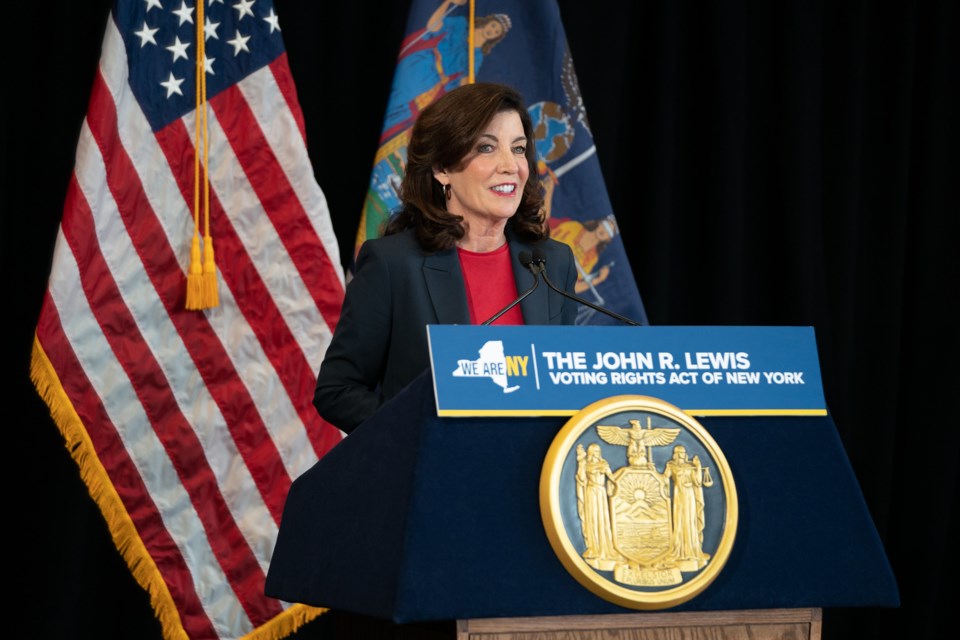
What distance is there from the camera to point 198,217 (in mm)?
3084

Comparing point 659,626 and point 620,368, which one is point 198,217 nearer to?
point 620,368

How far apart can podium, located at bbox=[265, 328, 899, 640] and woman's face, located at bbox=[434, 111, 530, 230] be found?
72cm

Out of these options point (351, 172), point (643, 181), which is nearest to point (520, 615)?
point (351, 172)

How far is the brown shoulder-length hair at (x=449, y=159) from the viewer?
2.09 meters

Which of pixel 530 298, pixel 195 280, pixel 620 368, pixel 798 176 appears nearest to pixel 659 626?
pixel 620 368

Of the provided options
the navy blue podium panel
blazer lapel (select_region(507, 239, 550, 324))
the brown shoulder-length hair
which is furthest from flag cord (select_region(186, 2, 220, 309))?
the navy blue podium panel

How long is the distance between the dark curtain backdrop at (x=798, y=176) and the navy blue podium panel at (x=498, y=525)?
7.12ft

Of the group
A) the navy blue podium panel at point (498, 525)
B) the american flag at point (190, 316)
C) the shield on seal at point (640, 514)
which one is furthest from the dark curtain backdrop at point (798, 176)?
the shield on seal at point (640, 514)

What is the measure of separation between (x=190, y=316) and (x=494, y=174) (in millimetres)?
1332

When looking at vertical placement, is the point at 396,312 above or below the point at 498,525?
above

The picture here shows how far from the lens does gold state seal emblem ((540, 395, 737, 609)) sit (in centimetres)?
130

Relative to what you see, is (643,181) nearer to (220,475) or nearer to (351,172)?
(351,172)

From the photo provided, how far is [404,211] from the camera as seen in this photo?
222cm

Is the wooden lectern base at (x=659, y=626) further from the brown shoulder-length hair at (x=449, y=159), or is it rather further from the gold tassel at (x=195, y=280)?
the gold tassel at (x=195, y=280)
